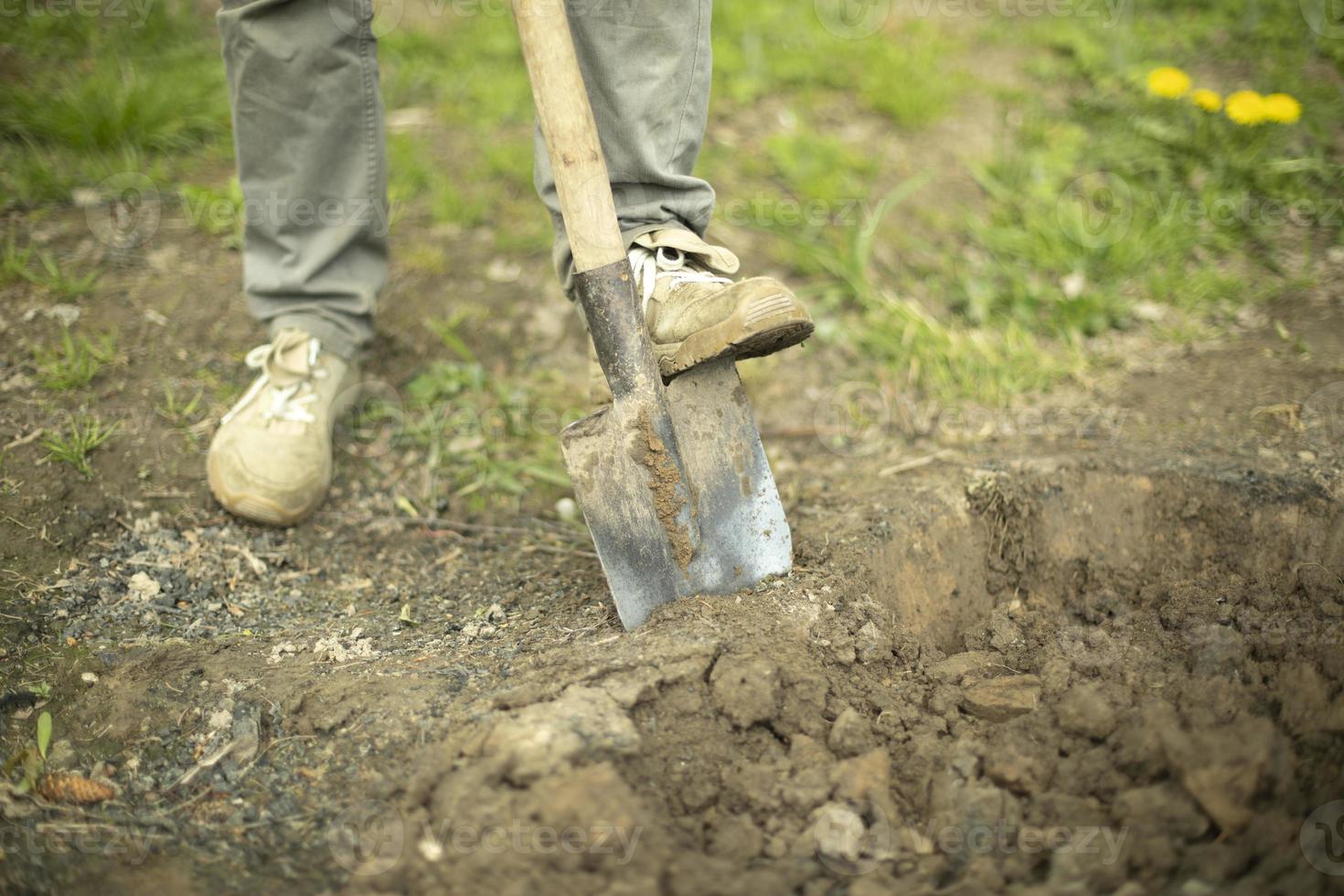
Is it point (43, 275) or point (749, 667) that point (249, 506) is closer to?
point (43, 275)

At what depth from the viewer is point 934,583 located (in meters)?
2.17

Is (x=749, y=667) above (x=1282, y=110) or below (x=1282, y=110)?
below

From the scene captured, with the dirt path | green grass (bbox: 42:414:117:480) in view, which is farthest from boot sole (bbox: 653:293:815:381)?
green grass (bbox: 42:414:117:480)

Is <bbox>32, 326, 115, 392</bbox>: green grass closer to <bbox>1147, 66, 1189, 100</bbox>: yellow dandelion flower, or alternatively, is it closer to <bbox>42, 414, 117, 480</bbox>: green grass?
<bbox>42, 414, 117, 480</bbox>: green grass

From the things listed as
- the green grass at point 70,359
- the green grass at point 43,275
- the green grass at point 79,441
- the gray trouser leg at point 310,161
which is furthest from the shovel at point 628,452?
the green grass at point 43,275

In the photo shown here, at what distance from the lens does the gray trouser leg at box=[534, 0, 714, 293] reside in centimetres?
202

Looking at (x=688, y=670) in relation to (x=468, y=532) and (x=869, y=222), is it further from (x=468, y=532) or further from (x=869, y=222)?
(x=869, y=222)

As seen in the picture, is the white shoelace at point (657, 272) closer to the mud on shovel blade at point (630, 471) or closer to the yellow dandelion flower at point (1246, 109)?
the mud on shovel blade at point (630, 471)

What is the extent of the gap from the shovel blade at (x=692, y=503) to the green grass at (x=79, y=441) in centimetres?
135

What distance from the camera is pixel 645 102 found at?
80.9 inches

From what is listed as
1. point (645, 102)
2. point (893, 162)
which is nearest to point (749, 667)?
point (645, 102)

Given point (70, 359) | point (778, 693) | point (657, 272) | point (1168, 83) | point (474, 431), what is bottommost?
point (778, 693)

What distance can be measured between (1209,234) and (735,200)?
1.74 meters

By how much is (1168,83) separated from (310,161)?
10.5ft
